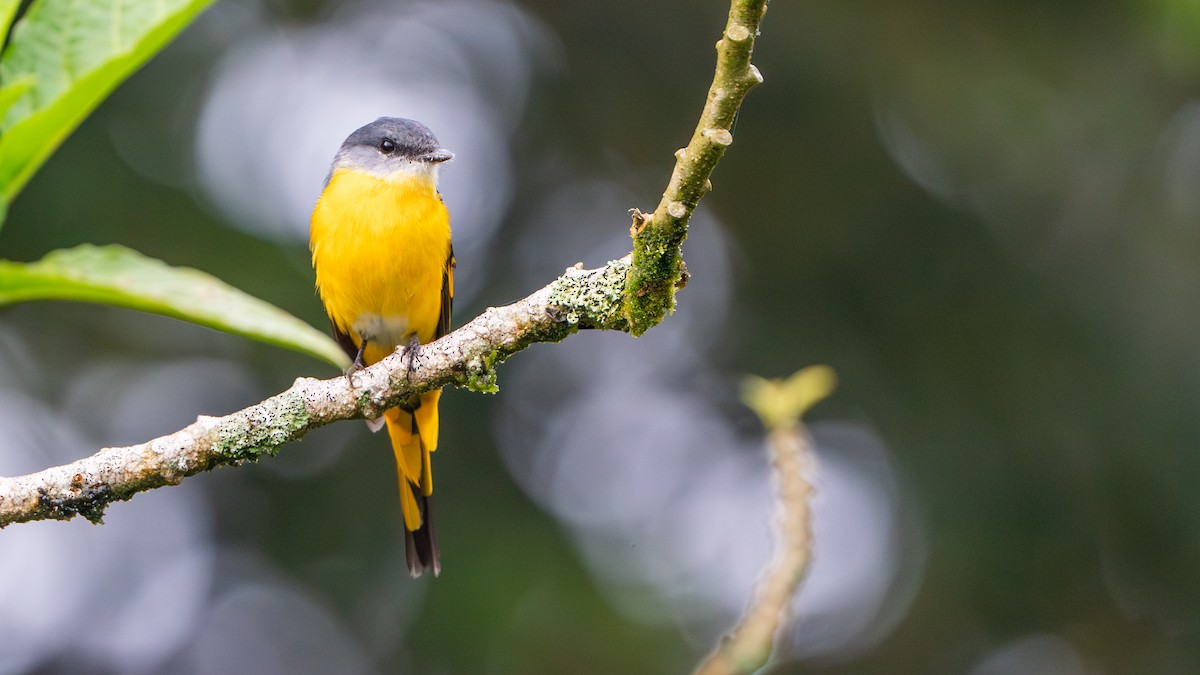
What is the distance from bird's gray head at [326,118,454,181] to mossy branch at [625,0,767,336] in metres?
2.47

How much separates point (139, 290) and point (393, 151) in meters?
3.34

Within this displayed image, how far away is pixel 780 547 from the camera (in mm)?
2156

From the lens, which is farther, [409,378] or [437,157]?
[437,157]

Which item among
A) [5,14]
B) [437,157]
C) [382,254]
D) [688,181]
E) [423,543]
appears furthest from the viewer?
[423,543]

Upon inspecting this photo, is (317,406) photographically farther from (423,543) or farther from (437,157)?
(423,543)

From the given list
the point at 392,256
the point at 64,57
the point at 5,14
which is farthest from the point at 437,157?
the point at 64,57

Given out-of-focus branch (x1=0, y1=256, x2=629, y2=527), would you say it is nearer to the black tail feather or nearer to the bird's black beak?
the bird's black beak

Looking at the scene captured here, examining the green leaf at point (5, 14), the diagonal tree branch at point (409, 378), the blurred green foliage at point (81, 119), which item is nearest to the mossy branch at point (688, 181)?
the diagonal tree branch at point (409, 378)

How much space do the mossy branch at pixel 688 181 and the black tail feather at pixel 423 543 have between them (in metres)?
2.91

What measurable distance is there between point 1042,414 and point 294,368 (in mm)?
4641

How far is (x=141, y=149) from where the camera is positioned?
Answer: 6.83 meters

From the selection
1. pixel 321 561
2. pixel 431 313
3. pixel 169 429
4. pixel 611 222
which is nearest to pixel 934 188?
pixel 611 222

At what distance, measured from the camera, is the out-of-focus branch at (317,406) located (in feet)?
8.10

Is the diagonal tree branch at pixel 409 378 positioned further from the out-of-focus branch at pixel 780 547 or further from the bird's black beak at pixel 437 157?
the bird's black beak at pixel 437 157
